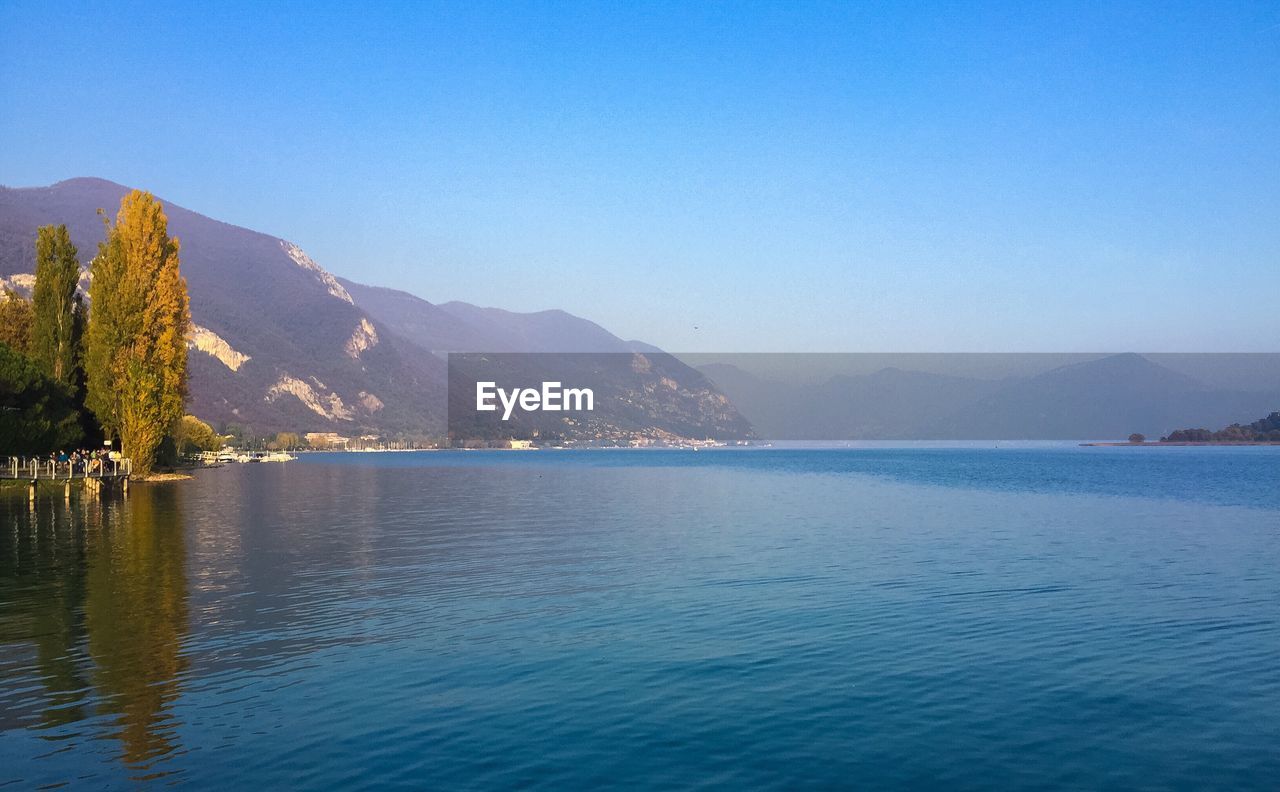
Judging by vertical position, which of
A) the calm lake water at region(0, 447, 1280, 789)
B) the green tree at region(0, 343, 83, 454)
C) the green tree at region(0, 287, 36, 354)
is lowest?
the calm lake water at region(0, 447, 1280, 789)

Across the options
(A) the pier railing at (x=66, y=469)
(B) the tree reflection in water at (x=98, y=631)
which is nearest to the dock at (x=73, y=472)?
(A) the pier railing at (x=66, y=469)

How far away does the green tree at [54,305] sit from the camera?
83.7 meters

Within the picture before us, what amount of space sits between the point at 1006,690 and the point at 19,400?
245 feet

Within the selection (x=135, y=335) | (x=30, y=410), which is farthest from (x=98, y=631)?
(x=135, y=335)

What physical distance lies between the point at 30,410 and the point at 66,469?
1570 centimetres

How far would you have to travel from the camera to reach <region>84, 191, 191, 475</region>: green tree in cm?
8244

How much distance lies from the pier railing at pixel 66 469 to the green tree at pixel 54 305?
287 inches

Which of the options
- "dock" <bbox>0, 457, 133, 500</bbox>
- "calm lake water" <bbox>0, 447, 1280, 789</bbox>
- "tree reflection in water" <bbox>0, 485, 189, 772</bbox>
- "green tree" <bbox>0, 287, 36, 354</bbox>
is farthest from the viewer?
"green tree" <bbox>0, 287, 36, 354</bbox>

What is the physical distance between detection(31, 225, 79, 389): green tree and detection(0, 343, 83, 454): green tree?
7.05 metres

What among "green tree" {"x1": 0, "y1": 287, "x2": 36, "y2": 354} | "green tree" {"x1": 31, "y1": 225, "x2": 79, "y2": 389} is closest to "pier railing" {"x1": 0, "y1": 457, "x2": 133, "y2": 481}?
"green tree" {"x1": 31, "y1": 225, "x2": 79, "y2": 389}

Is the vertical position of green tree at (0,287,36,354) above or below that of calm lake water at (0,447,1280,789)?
above

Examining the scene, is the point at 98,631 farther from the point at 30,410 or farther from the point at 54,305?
the point at 54,305

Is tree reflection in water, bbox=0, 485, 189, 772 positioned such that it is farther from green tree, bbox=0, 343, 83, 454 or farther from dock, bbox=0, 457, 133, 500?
dock, bbox=0, 457, 133, 500

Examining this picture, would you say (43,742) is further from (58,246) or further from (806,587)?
(58,246)
